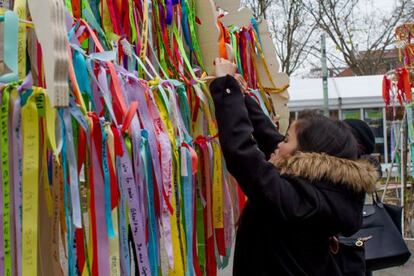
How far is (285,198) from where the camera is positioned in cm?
163

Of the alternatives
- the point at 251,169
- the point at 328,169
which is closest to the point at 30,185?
the point at 251,169

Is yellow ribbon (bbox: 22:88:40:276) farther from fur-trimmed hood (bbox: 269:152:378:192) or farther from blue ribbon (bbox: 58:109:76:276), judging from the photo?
fur-trimmed hood (bbox: 269:152:378:192)

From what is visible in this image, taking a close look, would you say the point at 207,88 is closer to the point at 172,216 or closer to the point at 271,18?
the point at 172,216

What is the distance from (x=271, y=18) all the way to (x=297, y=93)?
7648mm

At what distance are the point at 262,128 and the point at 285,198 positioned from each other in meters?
0.51

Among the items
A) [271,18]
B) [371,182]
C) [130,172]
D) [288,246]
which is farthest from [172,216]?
[271,18]

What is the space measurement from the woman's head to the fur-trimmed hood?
43 mm

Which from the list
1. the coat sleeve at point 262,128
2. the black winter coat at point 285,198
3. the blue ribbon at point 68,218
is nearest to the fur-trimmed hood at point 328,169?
the black winter coat at point 285,198

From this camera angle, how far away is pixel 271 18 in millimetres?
19781

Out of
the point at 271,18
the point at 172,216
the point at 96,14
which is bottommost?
the point at 172,216

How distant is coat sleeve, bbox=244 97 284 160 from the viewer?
2.06m

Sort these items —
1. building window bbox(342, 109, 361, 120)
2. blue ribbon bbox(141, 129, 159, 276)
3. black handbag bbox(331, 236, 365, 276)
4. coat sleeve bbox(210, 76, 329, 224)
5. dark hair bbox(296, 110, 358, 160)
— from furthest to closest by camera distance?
building window bbox(342, 109, 361, 120), black handbag bbox(331, 236, 365, 276), dark hair bbox(296, 110, 358, 160), coat sleeve bbox(210, 76, 329, 224), blue ribbon bbox(141, 129, 159, 276)

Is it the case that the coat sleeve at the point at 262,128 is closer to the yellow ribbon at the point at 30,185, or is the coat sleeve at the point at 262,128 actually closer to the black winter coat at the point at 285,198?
the black winter coat at the point at 285,198

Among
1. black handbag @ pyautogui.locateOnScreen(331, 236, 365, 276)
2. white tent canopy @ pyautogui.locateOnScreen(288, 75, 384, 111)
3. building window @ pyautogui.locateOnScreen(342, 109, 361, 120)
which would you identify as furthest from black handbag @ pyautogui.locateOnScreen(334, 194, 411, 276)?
building window @ pyautogui.locateOnScreen(342, 109, 361, 120)
